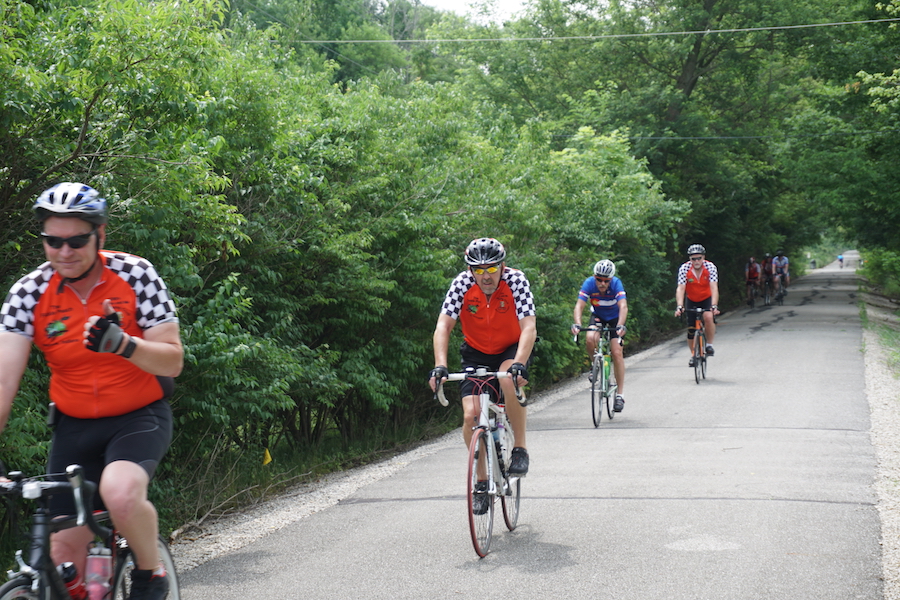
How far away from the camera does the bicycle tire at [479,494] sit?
5566 millimetres

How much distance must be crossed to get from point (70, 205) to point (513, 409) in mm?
3717

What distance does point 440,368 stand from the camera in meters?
5.74

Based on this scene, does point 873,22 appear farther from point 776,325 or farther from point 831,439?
point 831,439

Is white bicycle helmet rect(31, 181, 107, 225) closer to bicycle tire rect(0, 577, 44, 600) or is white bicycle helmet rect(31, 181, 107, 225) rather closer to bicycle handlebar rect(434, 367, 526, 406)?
bicycle tire rect(0, 577, 44, 600)

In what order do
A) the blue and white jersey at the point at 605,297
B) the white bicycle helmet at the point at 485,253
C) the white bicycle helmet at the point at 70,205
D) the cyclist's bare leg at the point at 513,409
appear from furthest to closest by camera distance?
the blue and white jersey at the point at 605,297, the cyclist's bare leg at the point at 513,409, the white bicycle helmet at the point at 485,253, the white bicycle helmet at the point at 70,205

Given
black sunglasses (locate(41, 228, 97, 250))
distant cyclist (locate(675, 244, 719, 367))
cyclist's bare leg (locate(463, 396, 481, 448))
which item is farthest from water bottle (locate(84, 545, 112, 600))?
distant cyclist (locate(675, 244, 719, 367))

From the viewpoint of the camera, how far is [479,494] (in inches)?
231

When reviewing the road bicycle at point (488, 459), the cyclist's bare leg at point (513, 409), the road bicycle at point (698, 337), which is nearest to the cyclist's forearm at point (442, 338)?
the road bicycle at point (488, 459)

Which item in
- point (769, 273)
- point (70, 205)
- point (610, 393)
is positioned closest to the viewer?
point (70, 205)

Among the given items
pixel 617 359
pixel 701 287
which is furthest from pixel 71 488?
pixel 701 287

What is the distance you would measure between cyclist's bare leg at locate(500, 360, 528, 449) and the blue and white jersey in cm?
555

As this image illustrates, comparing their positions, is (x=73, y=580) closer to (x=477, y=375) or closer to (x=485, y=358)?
(x=477, y=375)

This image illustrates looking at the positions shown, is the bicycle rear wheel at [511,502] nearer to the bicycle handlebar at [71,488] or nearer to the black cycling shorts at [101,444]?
the black cycling shorts at [101,444]

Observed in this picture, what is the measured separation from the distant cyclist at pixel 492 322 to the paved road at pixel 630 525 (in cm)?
83
